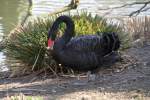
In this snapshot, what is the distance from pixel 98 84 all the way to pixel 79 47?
118 centimetres

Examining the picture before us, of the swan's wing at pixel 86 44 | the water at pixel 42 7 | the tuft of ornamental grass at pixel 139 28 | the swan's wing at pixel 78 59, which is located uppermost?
the swan's wing at pixel 86 44

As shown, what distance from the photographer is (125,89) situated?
344 inches

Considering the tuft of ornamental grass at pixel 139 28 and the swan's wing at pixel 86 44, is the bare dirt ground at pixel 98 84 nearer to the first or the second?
the swan's wing at pixel 86 44

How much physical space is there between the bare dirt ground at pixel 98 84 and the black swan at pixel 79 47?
0.86 ft

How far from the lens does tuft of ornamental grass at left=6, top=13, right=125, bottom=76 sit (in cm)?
1084

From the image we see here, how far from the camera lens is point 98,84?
30.4ft

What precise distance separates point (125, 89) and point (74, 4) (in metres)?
6.58

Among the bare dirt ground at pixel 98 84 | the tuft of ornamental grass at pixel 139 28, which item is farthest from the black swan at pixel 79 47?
the tuft of ornamental grass at pixel 139 28

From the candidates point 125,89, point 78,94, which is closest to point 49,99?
point 78,94

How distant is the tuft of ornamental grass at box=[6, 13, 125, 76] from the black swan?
1.60ft

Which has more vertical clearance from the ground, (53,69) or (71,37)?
(71,37)

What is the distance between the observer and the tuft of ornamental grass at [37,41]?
1084 cm

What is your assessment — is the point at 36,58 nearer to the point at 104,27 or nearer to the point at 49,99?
the point at 104,27

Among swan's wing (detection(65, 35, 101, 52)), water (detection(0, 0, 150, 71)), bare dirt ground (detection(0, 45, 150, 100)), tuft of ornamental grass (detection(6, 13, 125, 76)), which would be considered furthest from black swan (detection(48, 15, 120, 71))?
water (detection(0, 0, 150, 71))
